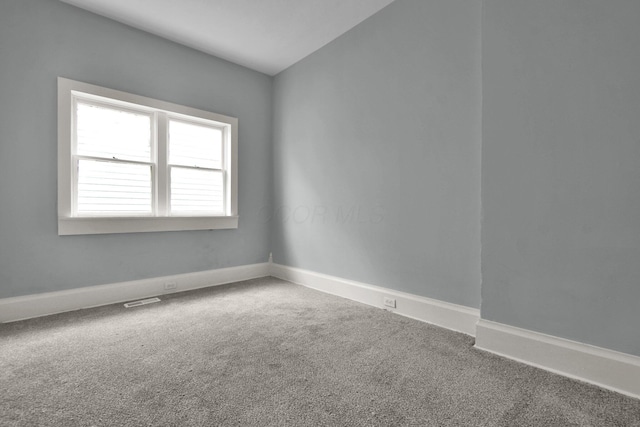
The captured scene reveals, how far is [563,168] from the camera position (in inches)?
66.6

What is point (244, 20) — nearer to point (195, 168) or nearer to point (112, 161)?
point (195, 168)

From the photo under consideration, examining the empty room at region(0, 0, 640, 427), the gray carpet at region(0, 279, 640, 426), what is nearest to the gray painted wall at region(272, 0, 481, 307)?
the empty room at region(0, 0, 640, 427)

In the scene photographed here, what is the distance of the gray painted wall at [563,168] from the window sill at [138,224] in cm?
300

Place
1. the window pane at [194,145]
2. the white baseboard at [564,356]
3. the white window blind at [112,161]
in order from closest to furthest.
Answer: the white baseboard at [564,356], the white window blind at [112,161], the window pane at [194,145]

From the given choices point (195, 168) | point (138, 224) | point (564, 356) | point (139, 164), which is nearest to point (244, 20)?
point (195, 168)

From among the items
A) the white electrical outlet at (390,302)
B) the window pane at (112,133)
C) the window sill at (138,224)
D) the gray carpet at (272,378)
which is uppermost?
the window pane at (112,133)

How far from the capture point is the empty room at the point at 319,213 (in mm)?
1504

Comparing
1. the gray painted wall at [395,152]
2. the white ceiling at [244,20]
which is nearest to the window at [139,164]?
the white ceiling at [244,20]

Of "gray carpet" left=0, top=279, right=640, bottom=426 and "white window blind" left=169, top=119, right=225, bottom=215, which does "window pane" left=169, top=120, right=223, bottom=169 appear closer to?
"white window blind" left=169, top=119, right=225, bottom=215

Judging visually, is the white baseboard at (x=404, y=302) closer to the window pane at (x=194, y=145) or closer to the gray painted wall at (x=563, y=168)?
the gray painted wall at (x=563, y=168)

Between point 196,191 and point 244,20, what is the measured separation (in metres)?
2.01

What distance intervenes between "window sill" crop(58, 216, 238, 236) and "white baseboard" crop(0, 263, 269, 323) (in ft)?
1.84

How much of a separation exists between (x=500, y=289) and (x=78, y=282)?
3688mm

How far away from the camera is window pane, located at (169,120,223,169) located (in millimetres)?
3439
